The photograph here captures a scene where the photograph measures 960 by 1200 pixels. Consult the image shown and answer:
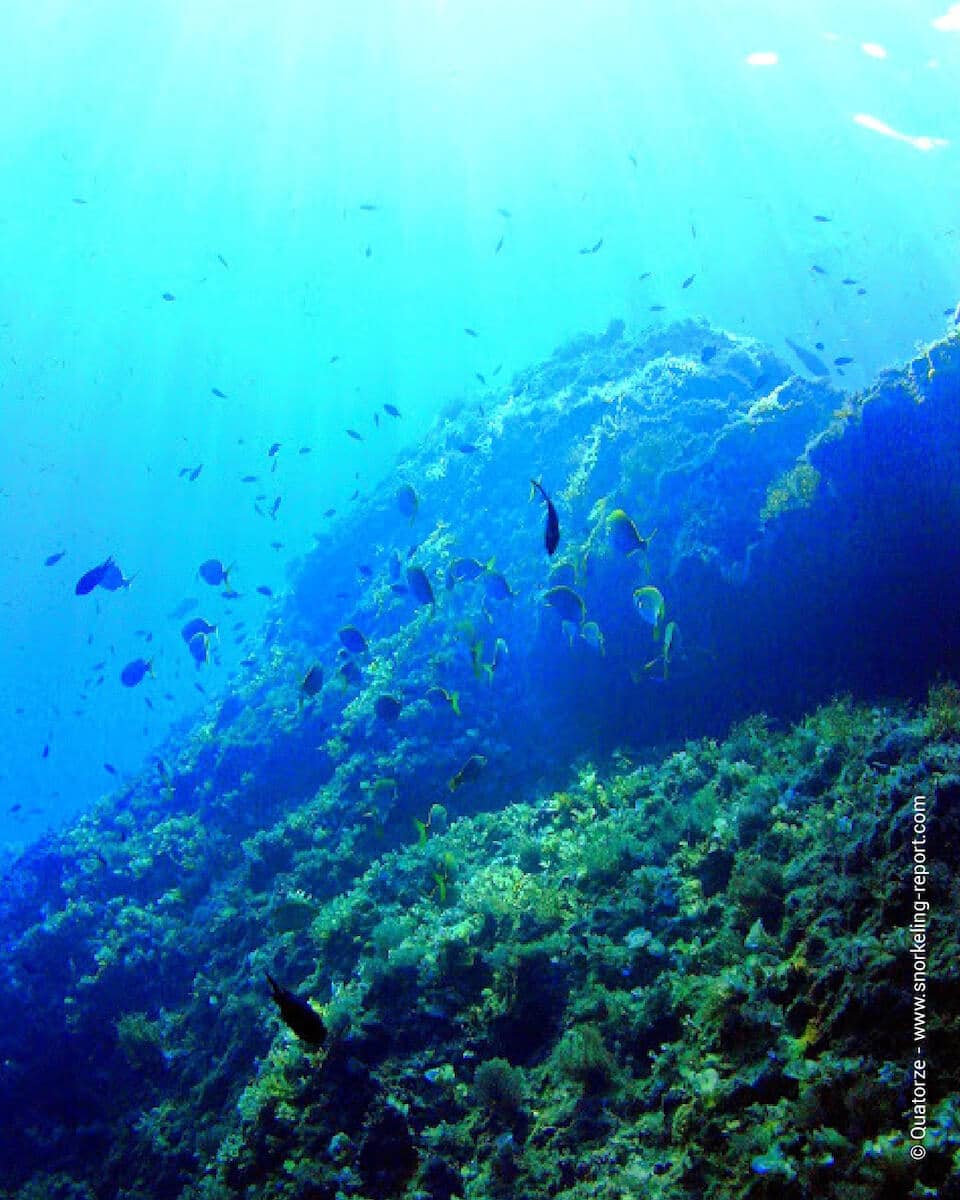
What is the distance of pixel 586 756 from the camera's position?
11883 millimetres

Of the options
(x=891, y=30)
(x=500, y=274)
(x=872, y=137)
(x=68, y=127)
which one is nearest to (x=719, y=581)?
(x=891, y=30)

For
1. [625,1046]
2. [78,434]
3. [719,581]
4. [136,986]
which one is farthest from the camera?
[78,434]

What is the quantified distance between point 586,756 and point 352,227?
74554 millimetres

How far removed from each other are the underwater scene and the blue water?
542 mm

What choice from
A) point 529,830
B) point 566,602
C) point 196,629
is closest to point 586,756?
point 529,830

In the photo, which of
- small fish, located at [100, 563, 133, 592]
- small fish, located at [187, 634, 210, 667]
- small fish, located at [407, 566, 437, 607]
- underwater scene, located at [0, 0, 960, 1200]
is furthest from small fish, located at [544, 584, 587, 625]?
small fish, located at [187, 634, 210, 667]

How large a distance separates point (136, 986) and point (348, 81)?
179 feet

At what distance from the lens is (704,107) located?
131 feet

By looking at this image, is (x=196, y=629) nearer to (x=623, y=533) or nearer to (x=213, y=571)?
(x=213, y=571)

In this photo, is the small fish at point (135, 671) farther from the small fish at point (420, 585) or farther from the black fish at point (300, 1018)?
the black fish at point (300, 1018)

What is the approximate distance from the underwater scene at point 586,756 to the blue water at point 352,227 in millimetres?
542

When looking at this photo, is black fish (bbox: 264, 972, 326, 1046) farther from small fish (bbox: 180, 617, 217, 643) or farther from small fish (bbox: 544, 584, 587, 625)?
small fish (bbox: 180, 617, 217, 643)

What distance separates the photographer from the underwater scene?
15.7 feet

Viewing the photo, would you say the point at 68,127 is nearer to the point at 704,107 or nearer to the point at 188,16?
the point at 188,16
